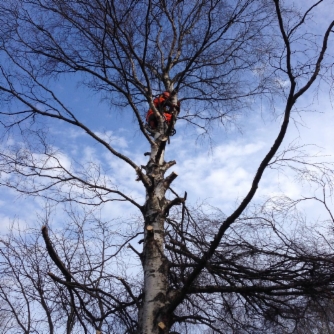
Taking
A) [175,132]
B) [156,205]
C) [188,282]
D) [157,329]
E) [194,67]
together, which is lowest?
[157,329]

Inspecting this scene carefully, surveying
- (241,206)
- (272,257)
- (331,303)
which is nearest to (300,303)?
(331,303)

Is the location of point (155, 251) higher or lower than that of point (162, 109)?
lower

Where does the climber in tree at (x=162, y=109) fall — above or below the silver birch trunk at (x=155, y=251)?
above

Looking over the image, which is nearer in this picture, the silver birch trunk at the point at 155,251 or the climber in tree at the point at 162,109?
the silver birch trunk at the point at 155,251

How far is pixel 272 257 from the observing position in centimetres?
367

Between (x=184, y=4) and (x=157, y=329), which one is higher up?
(x=184, y=4)

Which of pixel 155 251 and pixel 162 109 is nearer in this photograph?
pixel 155 251

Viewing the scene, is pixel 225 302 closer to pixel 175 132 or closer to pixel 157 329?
pixel 157 329

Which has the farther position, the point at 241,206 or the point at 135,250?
the point at 135,250

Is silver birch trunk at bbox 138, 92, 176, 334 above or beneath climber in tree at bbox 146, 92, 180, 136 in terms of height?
beneath

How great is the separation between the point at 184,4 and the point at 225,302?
13.1 ft

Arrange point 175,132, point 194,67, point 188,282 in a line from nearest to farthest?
point 188,282 < point 175,132 < point 194,67

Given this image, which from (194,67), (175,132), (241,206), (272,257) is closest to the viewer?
(241,206)

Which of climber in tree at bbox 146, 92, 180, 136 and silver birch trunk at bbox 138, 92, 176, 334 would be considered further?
climber in tree at bbox 146, 92, 180, 136
